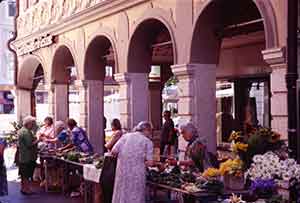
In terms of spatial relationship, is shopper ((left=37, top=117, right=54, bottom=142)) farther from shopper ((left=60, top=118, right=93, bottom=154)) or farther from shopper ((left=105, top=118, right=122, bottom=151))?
shopper ((left=105, top=118, right=122, bottom=151))

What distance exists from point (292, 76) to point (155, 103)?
58.9 feet

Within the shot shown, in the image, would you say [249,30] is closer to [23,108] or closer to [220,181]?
[220,181]

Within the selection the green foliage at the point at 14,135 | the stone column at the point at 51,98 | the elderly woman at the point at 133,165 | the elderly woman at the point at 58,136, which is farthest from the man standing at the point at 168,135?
the elderly woman at the point at 133,165

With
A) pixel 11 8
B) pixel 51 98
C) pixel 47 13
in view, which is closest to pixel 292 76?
pixel 51 98

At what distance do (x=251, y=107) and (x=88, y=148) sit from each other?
19.2ft

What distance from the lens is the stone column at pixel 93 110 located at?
15.8 m

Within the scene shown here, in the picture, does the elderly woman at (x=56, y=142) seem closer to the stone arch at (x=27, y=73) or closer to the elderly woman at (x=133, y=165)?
the elderly woman at (x=133, y=165)

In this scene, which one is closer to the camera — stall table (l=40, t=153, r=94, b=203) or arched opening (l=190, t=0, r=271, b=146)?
stall table (l=40, t=153, r=94, b=203)

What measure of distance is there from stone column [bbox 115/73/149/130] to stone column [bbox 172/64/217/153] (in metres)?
2.42

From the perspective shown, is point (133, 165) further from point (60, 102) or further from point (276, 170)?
point (60, 102)

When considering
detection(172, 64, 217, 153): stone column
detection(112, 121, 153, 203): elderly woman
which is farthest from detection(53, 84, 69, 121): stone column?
detection(112, 121, 153, 203): elderly woman

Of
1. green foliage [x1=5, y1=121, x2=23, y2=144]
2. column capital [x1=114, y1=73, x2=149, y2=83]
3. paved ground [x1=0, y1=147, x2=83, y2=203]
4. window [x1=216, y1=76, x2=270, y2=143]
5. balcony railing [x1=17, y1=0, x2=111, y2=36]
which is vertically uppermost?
balcony railing [x1=17, y1=0, x2=111, y2=36]

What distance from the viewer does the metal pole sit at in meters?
6.30

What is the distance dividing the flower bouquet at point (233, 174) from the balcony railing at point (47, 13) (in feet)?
25.4
